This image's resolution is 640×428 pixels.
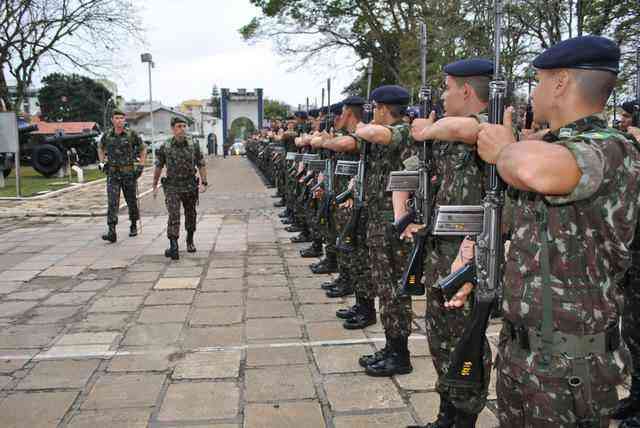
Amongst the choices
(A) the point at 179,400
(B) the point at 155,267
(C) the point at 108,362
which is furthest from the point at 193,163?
(A) the point at 179,400

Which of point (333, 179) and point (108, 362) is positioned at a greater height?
point (333, 179)

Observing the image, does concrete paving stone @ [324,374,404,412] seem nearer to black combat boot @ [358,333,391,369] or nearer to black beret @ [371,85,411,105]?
black combat boot @ [358,333,391,369]

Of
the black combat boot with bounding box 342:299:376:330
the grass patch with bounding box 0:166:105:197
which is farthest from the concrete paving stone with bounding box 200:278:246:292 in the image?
the grass patch with bounding box 0:166:105:197

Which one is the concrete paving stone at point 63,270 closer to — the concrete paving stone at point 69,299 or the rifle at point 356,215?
the concrete paving stone at point 69,299

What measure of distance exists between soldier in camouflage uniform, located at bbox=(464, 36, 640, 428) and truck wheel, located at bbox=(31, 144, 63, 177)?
19.6 metres

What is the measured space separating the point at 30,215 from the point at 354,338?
937 centimetres

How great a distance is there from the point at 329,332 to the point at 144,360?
1401 mm

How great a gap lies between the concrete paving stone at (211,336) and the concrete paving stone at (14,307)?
1.72 m

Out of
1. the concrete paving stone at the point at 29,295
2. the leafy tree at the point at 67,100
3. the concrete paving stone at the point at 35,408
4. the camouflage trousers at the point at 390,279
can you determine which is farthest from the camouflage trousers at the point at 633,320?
the leafy tree at the point at 67,100

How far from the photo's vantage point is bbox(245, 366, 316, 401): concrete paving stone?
3379 mm

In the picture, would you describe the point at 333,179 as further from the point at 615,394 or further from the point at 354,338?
the point at 615,394

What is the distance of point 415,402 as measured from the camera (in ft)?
10.7

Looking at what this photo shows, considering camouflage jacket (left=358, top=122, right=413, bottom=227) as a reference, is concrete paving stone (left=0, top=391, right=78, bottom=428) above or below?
below

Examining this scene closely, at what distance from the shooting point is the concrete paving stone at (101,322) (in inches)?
183
